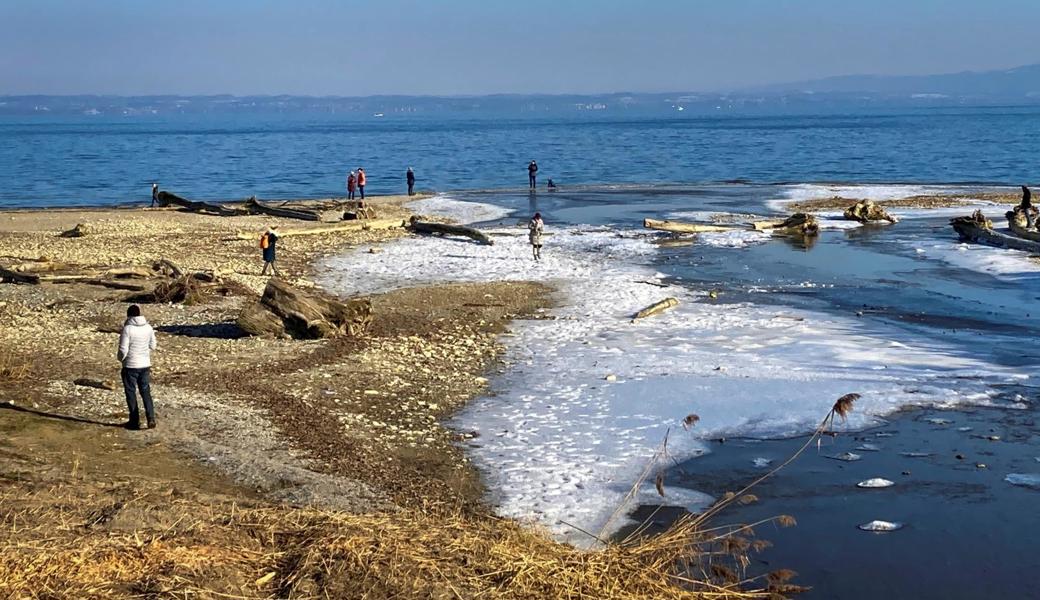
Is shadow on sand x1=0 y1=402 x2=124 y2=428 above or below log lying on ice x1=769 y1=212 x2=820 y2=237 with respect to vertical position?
above

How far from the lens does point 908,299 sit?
24.2 m

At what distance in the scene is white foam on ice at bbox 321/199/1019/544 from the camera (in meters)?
12.4

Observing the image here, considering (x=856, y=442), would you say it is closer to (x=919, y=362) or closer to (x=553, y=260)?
(x=919, y=362)

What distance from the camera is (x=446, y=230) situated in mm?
35906

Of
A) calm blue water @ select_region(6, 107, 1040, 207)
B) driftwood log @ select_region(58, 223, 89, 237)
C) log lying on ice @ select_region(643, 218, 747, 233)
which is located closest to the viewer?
driftwood log @ select_region(58, 223, 89, 237)

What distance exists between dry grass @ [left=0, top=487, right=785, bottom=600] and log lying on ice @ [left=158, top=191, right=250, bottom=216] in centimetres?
3603

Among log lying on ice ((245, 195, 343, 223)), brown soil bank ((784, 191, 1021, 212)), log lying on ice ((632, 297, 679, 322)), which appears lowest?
brown soil bank ((784, 191, 1021, 212))

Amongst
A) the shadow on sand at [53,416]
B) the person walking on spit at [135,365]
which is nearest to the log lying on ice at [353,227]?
the shadow on sand at [53,416]

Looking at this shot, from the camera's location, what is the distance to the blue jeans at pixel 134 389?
12.7 metres

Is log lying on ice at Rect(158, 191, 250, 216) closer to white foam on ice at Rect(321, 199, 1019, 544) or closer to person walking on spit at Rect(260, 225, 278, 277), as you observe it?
person walking on spit at Rect(260, 225, 278, 277)

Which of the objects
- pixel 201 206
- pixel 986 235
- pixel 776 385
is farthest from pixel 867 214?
pixel 776 385

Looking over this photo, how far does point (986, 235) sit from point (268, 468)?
2779cm

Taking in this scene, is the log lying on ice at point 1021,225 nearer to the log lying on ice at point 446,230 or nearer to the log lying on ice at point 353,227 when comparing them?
the log lying on ice at point 446,230

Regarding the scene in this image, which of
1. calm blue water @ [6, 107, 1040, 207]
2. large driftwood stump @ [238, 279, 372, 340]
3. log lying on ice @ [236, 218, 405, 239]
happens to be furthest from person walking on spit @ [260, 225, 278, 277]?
calm blue water @ [6, 107, 1040, 207]
